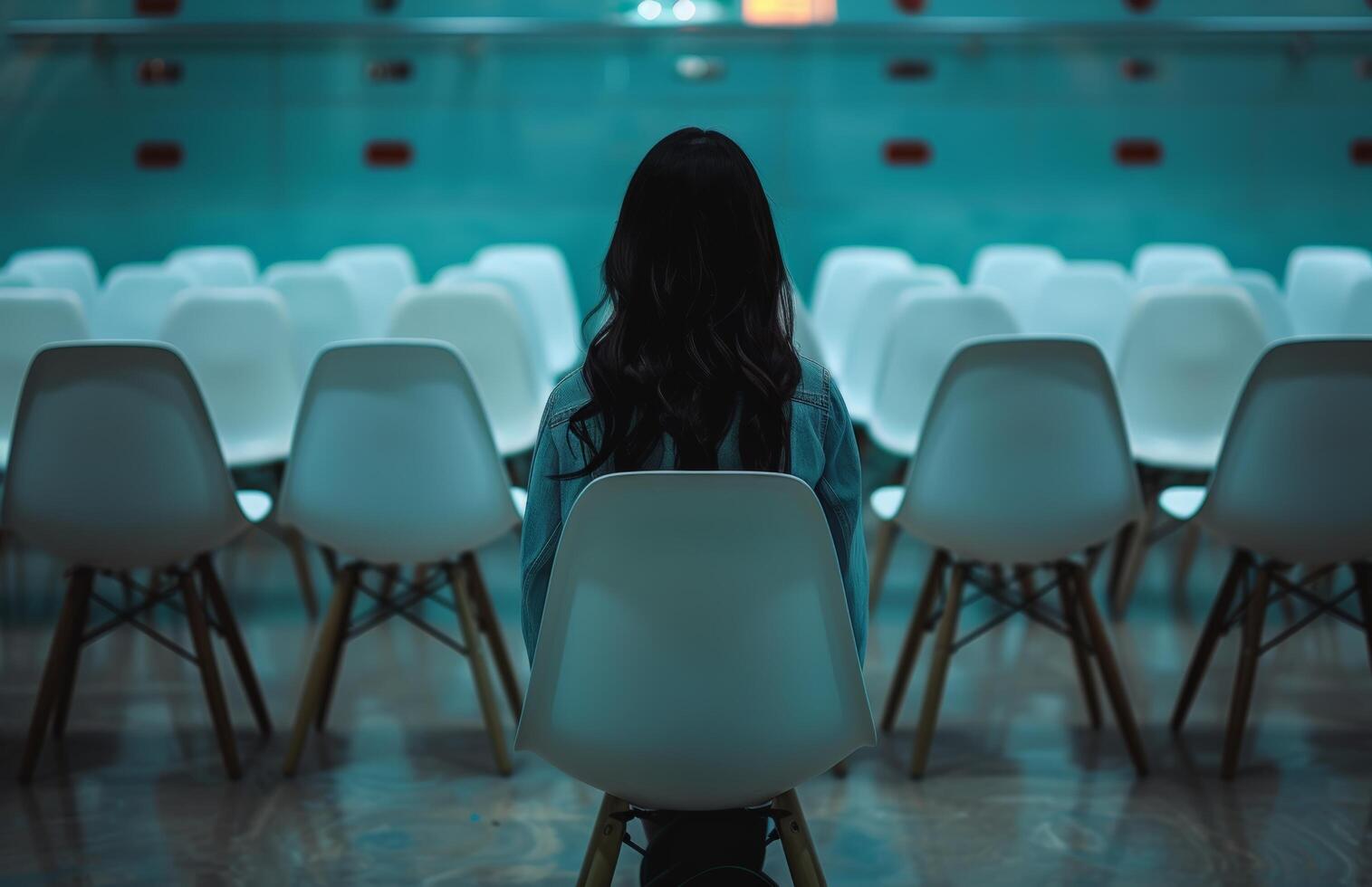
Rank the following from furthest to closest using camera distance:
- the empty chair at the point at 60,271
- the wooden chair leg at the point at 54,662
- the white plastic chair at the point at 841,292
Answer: the white plastic chair at the point at 841,292 → the empty chair at the point at 60,271 → the wooden chair leg at the point at 54,662

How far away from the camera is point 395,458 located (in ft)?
8.71

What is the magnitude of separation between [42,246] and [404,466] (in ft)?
18.3

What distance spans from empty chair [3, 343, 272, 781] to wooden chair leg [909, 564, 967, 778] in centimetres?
145

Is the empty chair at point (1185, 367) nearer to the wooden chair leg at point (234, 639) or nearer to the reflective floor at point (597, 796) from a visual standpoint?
the reflective floor at point (597, 796)

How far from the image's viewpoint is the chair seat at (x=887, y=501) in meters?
2.85

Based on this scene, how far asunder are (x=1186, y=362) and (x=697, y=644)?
8.69 feet

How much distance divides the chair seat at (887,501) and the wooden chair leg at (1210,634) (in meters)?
0.71

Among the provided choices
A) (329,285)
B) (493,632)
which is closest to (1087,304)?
(329,285)

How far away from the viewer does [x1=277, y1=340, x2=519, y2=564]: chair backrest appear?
264 cm

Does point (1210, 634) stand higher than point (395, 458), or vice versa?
point (395, 458)

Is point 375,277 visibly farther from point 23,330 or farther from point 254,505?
point 254,505

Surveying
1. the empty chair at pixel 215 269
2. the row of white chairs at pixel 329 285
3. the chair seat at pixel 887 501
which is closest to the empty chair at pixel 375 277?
the row of white chairs at pixel 329 285

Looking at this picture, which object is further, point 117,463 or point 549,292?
point 549,292

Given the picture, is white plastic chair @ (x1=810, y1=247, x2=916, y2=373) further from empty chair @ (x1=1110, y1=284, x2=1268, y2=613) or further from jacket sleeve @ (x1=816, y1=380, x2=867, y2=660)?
jacket sleeve @ (x1=816, y1=380, x2=867, y2=660)
